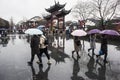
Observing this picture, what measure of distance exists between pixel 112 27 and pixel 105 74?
2366 centimetres

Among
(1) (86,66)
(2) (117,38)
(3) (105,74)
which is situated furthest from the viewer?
(2) (117,38)

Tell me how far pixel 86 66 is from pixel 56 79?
308 cm

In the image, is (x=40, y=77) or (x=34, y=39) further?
(x=34, y=39)

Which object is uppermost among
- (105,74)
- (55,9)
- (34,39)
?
(55,9)

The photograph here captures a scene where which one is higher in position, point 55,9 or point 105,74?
point 55,9

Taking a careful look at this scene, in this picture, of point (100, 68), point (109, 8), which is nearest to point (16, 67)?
point (100, 68)

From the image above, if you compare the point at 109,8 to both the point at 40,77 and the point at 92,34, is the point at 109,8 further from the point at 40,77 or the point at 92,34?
the point at 40,77

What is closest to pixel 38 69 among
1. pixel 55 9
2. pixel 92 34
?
pixel 92 34

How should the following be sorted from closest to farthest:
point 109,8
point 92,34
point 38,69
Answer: point 38,69 < point 92,34 < point 109,8

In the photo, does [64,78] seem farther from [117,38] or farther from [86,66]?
[117,38]

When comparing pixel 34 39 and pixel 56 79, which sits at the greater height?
pixel 34 39

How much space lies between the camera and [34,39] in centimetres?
1062

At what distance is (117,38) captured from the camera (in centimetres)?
2697

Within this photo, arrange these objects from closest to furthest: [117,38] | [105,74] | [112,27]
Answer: [105,74] → [117,38] → [112,27]
